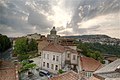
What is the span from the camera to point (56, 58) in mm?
13844

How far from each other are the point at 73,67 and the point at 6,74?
9.49m

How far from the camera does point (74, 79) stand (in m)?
6.17

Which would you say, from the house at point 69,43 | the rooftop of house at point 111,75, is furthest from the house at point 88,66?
the rooftop of house at point 111,75

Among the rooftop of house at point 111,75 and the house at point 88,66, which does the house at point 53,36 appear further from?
the rooftop of house at point 111,75

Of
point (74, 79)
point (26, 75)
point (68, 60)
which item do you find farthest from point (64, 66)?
point (74, 79)

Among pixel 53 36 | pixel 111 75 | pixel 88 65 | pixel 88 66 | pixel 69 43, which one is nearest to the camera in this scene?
pixel 111 75

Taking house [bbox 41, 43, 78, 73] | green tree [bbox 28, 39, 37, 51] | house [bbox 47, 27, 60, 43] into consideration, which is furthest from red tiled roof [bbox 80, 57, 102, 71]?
green tree [bbox 28, 39, 37, 51]

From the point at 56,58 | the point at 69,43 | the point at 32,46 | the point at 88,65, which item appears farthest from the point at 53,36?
the point at 88,65

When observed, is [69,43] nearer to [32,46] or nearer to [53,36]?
[53,36]

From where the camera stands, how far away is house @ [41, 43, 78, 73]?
13789mm

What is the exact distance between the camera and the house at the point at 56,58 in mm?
13789

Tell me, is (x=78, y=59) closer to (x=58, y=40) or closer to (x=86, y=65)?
(x=86, y=65)

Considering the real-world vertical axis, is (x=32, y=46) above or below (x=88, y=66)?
above

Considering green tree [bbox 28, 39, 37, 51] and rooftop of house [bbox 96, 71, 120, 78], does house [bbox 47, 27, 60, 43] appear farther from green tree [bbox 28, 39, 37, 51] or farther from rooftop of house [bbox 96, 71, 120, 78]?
rooftop of house [bbox 96, 71, 120, 78]
